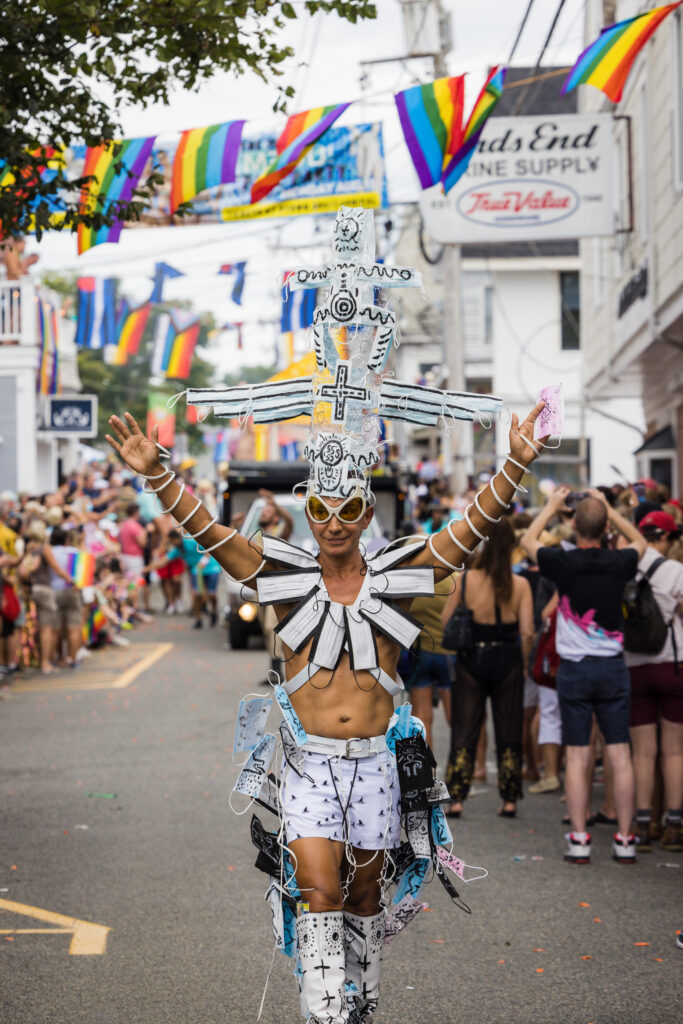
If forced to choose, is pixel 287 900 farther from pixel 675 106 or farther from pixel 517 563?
pixel 675 106

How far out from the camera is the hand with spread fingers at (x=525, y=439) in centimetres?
437

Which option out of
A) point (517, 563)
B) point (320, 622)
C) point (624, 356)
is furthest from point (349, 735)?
point (624, 356)

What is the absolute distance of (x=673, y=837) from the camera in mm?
7727

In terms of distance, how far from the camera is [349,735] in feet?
13.9

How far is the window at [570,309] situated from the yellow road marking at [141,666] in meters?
Answer: 18.2

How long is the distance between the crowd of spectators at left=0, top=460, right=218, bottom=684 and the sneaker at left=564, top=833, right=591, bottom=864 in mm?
7936

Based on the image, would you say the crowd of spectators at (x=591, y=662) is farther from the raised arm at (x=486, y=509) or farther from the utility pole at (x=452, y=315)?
the utility pole at (x=452, y=315)

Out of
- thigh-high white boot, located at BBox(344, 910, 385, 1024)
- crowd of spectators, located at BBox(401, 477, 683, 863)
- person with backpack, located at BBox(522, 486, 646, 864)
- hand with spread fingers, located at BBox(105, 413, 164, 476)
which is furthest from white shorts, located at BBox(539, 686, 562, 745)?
hand with spread fingers, located at BBox(105, 413, 164, 476)

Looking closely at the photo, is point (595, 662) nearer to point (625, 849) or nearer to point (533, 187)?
point (625, 849)

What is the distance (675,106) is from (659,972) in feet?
33.0

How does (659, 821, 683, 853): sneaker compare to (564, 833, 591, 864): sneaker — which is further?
(659, 821, 683, 853): sneaker

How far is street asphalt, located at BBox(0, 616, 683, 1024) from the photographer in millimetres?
5152

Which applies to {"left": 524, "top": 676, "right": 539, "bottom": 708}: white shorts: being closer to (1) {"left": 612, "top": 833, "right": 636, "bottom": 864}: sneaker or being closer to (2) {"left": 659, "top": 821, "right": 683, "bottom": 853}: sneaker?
(2) {"left": 659, "top": 821, "right": 683, "bottom": 853}: sneaker

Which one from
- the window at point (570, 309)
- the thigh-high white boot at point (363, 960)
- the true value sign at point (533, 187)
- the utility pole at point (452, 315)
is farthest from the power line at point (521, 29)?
the window at point (570, 309)
